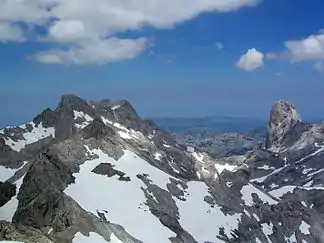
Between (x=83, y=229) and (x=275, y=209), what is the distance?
89.3 meters

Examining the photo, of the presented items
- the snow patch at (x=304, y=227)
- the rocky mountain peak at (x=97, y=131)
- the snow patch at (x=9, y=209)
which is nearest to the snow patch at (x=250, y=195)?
the snow patch at (x=304, y=227)

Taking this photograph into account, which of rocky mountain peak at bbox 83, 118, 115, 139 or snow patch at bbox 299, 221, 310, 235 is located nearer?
rocky mountain peak at bbox 83, 118, 115, 139

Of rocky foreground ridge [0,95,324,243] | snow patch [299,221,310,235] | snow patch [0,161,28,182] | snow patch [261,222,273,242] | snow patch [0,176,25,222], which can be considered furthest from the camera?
snow patch [0,161,28,182]

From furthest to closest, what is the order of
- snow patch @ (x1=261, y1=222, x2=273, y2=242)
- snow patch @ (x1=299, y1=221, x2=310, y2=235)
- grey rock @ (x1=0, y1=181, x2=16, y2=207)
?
snow patch @ (x1=299, y1=221, x2=310, y2=235) < snow patch @ (x1=261, y1=222, x2=273, y2=242) < grey rock @ (x1=0, y1=181, x2=16, y2=207)

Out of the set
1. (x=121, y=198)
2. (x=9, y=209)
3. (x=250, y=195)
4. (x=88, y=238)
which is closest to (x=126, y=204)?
(x=121, y=198)

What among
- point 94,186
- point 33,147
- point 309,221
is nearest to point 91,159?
point 94,186

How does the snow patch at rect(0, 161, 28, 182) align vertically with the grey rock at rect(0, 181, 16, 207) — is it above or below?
above

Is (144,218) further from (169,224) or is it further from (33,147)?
(33,147)

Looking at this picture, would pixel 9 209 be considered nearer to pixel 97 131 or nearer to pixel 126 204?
pixel 126 204

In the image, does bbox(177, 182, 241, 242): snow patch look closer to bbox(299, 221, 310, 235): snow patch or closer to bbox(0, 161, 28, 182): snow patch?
bbox(299, 221, 310, 235): snow patch

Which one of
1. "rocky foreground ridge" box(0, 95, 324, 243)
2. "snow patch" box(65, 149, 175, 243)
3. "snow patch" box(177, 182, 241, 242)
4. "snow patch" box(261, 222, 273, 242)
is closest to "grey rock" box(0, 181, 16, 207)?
"rocky foreground ridge" box(0, 95, 324, 243)

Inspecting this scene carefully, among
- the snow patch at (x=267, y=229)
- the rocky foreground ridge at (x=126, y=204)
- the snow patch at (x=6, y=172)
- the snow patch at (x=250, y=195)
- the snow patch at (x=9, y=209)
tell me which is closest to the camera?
the rocky foreground ridge at (x=126, y=204)

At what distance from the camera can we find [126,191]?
4262 inches

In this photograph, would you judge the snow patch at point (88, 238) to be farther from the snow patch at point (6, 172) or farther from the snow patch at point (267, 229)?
the snow patch at point (6, 172)
